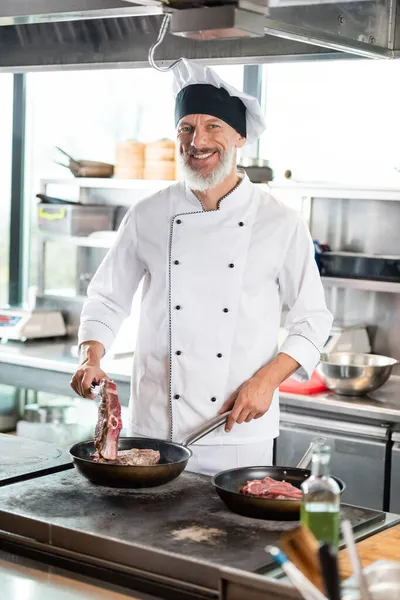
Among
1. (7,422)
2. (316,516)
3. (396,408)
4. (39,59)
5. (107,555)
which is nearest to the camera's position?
(316,516)

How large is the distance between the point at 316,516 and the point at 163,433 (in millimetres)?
1248

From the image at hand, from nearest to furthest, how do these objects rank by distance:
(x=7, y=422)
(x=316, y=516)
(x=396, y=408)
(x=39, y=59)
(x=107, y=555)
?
(x=316, y=516) → (x=107, y=555) → (x=39, y=59) → (x=396, y=408) → (x=7, y=422)

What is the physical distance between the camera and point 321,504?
183 cm

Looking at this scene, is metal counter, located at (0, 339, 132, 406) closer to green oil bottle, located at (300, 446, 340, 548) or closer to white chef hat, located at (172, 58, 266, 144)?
white chef hat, located at (172, 58, 266, 144)

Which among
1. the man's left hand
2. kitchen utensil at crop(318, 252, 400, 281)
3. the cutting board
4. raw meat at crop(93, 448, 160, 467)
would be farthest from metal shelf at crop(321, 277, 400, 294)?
the cutting board

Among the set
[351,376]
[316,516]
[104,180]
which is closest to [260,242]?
[351,376]

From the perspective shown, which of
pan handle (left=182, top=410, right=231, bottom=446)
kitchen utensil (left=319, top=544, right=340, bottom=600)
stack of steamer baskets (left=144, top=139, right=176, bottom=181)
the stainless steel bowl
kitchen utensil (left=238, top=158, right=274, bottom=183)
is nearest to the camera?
kitchen utensil (left=319, top=544, right=340, bottom=600)

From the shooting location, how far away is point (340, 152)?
480cm

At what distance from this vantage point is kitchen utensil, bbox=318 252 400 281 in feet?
13.9

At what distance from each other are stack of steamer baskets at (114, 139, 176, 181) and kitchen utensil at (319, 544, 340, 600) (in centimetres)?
389

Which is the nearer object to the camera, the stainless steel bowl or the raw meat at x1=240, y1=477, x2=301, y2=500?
the raw meat at x1=240, y1=477, x2=301, y2=500

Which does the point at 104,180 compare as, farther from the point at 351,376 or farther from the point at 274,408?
the point at 274,408

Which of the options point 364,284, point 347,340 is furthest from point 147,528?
point 347,340

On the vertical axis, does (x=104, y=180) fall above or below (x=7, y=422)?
above
